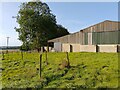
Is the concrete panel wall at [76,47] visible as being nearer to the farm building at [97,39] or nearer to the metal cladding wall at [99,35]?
the farm building at [97,39]

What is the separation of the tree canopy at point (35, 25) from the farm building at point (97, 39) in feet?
40.8

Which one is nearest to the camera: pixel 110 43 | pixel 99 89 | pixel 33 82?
pixel 99 89

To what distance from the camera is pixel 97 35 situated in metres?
33.2

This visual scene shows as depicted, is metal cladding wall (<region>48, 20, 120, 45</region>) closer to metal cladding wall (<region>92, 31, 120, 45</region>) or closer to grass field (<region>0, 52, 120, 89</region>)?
metal cladding wall (<region>92, 31, 120, 45</region>)

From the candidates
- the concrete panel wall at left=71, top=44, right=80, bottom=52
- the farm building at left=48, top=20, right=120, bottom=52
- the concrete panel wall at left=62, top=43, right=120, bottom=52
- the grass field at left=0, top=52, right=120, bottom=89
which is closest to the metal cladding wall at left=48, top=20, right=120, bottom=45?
the farm building at left=48, top=20, right=120, bottom=52

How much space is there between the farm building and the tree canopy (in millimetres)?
12450

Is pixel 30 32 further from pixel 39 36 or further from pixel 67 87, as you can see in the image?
pixel 67 87

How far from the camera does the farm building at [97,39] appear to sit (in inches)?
1218

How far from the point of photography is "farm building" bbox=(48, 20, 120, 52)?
102ft

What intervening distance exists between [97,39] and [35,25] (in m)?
18.8

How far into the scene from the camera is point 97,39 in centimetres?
3331

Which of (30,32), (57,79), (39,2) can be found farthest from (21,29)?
(57,79)

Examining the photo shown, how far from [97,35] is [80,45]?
10.9 feet

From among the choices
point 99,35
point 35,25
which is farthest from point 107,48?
point 35,25
